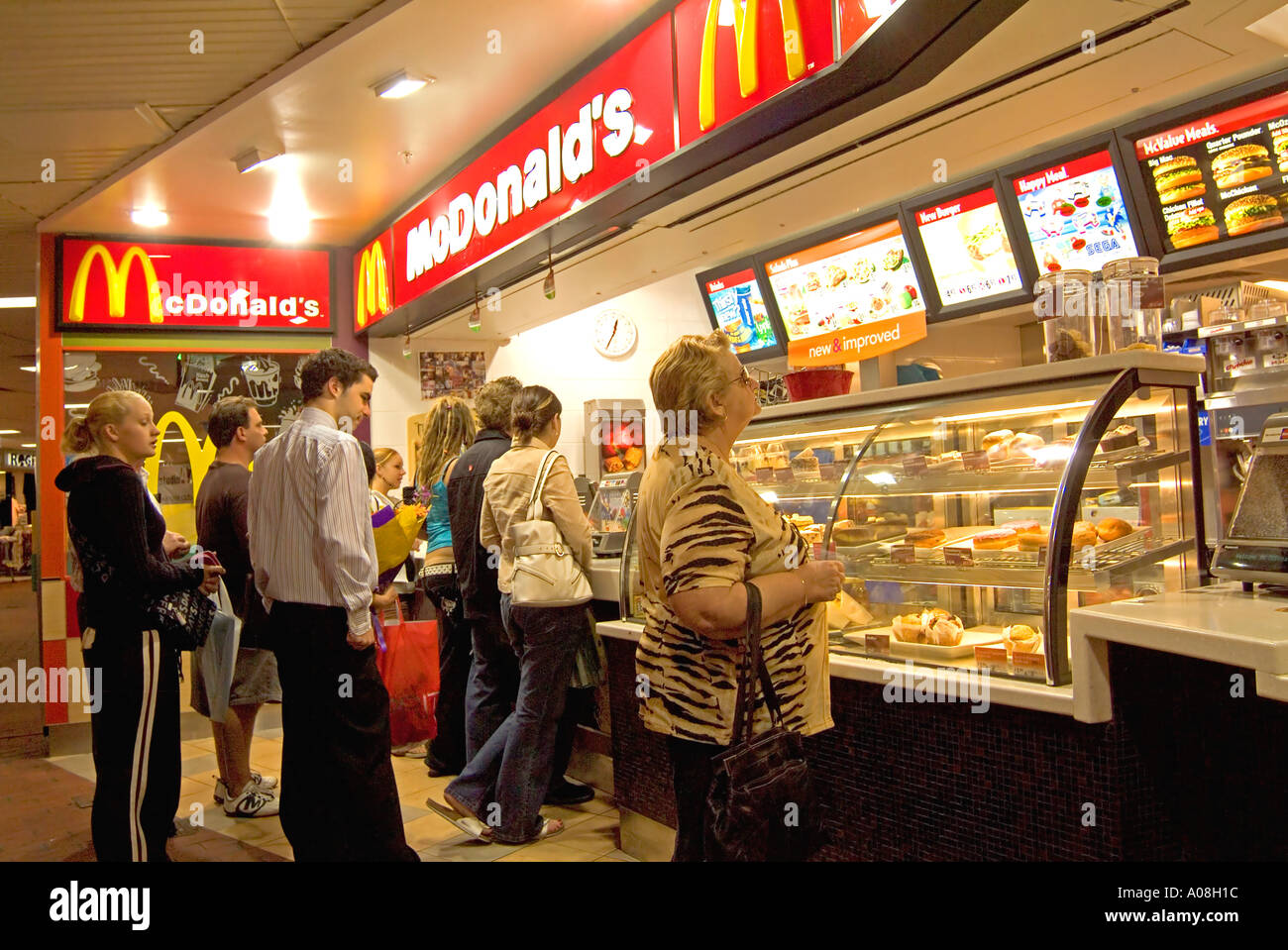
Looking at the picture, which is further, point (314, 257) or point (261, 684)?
point (314, 257)

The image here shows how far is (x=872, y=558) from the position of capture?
10.5 ft

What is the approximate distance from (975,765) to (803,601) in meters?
0.79

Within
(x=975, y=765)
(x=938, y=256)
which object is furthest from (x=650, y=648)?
(x=938, y=256)

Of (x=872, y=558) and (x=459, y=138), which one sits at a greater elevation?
(x=459, y=138)

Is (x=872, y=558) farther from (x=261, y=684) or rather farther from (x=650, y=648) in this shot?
(x=261, y=684)

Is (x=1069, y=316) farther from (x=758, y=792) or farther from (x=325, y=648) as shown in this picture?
(x=325, y=648)

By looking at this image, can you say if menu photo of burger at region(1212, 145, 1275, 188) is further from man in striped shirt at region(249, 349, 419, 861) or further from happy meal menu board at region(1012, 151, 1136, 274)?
man in striped shirt at region(249, 349, 419, 861)

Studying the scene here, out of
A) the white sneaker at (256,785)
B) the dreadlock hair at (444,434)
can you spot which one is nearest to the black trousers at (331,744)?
the white sneaker at (256,785)

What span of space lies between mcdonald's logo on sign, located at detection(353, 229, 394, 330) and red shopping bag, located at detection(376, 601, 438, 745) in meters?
2.73

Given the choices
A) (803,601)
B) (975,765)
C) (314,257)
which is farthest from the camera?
(314,257)

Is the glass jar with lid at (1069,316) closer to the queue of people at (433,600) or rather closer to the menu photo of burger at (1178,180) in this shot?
the queue of people at (433,600)
